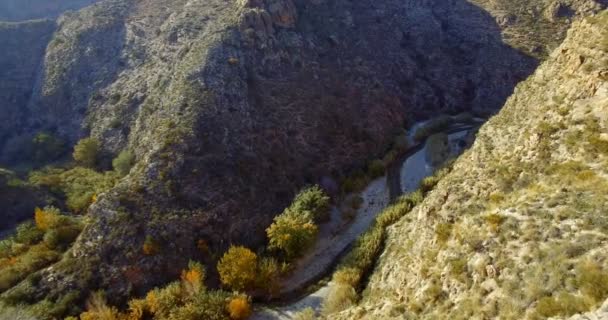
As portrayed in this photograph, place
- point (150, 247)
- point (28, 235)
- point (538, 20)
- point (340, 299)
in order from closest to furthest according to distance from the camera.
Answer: point (340, 299)
point (150, 247)
point (28, 235)
point (538, 20)

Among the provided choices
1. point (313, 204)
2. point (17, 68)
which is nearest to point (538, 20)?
point (313, 204)

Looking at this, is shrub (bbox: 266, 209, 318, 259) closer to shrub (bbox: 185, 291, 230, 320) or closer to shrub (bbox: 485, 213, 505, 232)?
shrub (bbox: 185, 291, 230, 320)

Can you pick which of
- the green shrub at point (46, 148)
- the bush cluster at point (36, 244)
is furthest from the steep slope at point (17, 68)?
the bush cluster at point (36, 244)

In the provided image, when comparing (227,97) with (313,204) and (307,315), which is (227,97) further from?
(307,315)

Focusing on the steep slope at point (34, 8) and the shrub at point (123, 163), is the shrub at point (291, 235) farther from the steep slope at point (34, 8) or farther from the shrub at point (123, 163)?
the steep slope at point (34, 8)

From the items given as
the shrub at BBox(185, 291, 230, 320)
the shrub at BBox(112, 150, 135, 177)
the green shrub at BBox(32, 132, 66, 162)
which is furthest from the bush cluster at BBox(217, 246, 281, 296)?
the green shrub at BBox(32, 132, 66, 162)
